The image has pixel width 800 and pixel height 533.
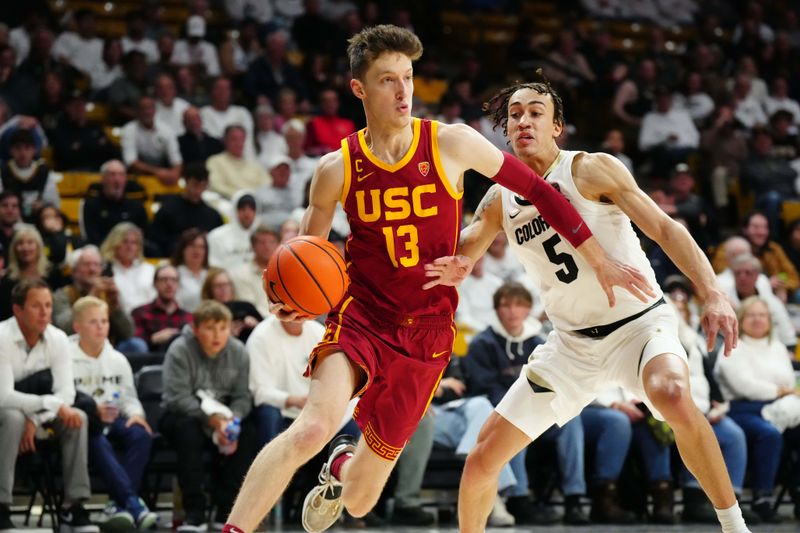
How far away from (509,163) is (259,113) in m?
7.79

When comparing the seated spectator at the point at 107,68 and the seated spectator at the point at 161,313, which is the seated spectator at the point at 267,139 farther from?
the seated spectator at the point at 161,313

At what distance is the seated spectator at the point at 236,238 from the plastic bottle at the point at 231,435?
2.52m

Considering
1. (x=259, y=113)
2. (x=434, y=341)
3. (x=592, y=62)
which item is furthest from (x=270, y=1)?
(x=434, y=341)

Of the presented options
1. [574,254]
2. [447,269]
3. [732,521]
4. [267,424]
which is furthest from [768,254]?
[447,269]

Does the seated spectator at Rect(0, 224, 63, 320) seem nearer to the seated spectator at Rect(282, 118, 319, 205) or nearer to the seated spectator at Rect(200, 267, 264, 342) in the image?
the seated spectator at Rect(200, 267, 264, 342)

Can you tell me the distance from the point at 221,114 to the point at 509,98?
287 inches

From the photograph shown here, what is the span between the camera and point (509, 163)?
4.95 m

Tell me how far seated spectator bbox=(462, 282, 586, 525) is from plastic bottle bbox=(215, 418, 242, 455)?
1.80 meters

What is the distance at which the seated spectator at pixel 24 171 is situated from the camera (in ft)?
33.9

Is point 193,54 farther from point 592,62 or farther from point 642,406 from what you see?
point 642,406

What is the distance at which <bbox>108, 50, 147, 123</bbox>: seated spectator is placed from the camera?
12609mm

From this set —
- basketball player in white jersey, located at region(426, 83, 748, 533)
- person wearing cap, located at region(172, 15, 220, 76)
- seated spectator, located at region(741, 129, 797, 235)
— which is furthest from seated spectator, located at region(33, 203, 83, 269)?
seated spectator, located at region(741, 129, 797, 235)

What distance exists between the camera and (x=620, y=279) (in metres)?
4.99

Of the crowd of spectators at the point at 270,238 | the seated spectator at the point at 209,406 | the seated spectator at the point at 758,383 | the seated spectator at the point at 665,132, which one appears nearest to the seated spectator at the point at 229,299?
the crowd of spectators at the point at 270,238
